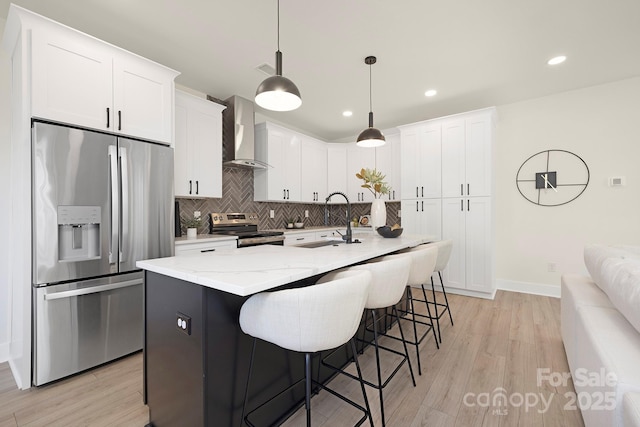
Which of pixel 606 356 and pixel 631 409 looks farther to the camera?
pixel 606 356

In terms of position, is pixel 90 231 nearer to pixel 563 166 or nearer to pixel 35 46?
pixel 35 46

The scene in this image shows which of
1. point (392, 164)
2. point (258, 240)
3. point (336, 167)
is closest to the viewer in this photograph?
point (258, 240)

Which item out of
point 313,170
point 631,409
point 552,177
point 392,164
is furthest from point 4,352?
point 552,177

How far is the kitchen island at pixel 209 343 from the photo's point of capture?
3.91ft

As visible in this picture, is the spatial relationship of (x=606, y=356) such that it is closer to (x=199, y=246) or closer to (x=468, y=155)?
(x=199, y=246)

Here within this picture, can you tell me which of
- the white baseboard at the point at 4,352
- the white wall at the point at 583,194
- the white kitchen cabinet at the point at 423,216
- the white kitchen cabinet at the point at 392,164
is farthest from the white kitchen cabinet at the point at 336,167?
the white baseboard at the point at 4,352

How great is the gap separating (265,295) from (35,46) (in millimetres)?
2386

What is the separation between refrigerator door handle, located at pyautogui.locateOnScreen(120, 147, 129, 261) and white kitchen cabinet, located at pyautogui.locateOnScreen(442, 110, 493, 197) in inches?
153

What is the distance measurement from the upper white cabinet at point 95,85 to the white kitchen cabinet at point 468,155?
11.8 ft

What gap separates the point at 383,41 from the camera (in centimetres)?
257

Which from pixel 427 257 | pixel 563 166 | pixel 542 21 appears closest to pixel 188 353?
pixel 427 257

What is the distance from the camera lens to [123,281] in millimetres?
2236

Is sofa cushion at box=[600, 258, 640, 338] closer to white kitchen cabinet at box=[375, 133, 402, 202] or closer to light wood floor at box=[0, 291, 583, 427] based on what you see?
light wood floor at box=[0, 291, 583, 427]

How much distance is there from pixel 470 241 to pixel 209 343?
12.2 ft
